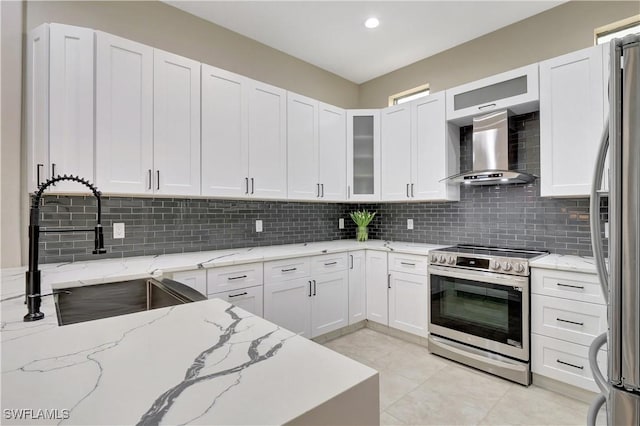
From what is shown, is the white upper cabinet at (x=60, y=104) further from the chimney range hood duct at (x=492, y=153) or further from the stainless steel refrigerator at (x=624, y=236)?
the chimney range hood duct at (x=492, y=153)

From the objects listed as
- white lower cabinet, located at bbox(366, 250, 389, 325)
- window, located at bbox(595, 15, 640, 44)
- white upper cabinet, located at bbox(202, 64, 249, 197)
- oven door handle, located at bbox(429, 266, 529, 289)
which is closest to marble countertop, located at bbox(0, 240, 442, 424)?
white upper cabinet, located at bbox(202, 64, 249, 197)

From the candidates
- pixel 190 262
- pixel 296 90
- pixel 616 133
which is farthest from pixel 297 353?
pixel 296 90

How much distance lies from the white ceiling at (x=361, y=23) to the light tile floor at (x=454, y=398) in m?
3.12

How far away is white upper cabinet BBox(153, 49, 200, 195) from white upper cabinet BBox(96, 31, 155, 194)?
2.2 inches

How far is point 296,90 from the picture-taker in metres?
3.74

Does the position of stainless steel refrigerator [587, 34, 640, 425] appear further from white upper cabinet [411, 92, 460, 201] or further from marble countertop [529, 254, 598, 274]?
white upper cabinet [411, 92, 460, 201]

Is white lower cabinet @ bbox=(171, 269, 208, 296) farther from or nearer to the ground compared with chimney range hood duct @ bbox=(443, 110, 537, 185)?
nearer to the ground

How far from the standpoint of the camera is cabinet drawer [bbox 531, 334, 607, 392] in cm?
212

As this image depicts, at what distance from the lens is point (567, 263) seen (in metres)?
2.28

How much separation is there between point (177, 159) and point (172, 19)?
1348 millimetres

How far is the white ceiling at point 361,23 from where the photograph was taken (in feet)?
9.16

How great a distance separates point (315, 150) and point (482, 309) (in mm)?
2214

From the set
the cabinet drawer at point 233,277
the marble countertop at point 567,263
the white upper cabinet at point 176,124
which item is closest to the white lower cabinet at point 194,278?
the cabinet drawer at point 233,277

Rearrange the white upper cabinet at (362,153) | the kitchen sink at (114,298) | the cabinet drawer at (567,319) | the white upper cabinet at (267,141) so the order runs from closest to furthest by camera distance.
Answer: the kitchen sink at (114,298) < the cabinet drawer at (567,319) < the white upper cabinet at (267,141) < the white upper cabinet at (362,153)
